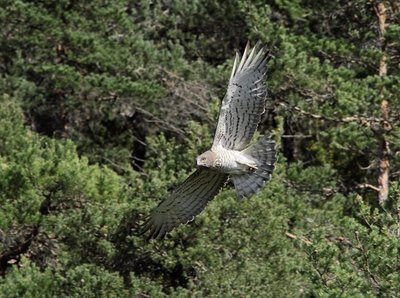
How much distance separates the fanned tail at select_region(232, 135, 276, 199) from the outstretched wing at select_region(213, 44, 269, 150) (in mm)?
104

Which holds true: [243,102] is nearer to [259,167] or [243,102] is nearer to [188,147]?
[259,167]

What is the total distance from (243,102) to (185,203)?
127 cm

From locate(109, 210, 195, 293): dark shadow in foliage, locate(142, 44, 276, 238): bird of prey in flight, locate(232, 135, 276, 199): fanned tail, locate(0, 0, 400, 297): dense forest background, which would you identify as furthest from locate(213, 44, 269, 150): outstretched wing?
locate(109, 210, 195, 293): dark shadow in foliage

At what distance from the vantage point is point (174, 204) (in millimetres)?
10234

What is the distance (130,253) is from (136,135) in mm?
7120

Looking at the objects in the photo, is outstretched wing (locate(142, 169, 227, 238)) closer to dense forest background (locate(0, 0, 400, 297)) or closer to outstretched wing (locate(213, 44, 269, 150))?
outstretched wing (locate(213, 44, 269, 150))

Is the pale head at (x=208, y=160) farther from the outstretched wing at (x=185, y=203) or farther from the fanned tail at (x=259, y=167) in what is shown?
the outstretched wing at (x=185, y=203)

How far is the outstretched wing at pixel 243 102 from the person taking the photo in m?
Answer: 9.41

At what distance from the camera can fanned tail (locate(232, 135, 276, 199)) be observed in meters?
9.43

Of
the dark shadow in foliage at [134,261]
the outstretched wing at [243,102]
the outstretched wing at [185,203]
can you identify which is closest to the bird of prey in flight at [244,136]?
the outstretched wing at [243,102]

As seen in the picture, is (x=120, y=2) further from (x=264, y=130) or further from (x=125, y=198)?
(x=125, y=198)

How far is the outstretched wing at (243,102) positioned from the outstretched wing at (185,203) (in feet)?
1.69

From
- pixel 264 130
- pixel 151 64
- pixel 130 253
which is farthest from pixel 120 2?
pixel 130 253

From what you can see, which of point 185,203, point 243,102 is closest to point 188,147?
point 185,203
